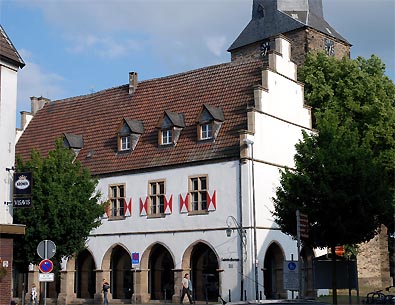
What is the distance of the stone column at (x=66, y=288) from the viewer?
40031 mm

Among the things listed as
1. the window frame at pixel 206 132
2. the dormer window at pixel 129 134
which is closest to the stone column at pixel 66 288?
the dormer window at pixel 129 134

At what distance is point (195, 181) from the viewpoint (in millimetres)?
36125

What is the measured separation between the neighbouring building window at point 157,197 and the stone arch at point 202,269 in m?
2.82

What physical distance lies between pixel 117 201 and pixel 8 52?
17091mm

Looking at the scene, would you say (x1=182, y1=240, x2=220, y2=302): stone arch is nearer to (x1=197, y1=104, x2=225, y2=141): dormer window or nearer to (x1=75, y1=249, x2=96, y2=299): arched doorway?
(x1=197, y1=104, x2=225, y2=141): dormer window

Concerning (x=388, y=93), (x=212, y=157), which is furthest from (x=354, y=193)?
(x=388, y=93)

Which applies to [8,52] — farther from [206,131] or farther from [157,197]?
[157,197]

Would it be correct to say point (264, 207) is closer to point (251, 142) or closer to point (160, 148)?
point (251, 142)

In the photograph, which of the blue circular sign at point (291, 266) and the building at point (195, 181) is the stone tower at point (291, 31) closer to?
the building at point (195, 181)

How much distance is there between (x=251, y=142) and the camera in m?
33.7

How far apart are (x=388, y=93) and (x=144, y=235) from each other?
790 inches

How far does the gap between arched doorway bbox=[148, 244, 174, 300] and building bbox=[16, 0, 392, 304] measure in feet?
0.18

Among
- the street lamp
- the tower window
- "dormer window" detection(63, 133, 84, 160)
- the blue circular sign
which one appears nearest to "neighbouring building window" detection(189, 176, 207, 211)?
the street lamp

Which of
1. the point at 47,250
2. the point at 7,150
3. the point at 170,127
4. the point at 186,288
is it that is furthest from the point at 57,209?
the point at 170,127
